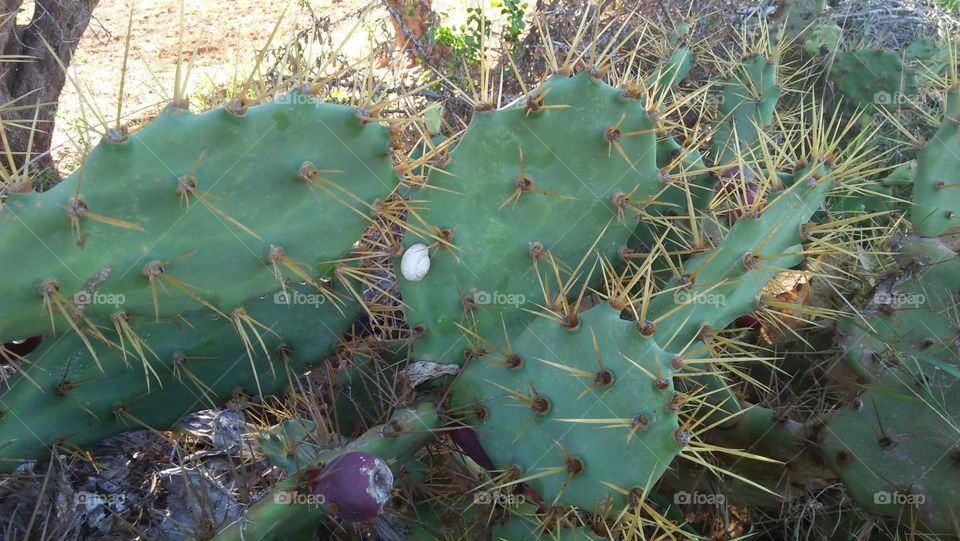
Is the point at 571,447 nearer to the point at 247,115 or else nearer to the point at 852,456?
the point at 852,456

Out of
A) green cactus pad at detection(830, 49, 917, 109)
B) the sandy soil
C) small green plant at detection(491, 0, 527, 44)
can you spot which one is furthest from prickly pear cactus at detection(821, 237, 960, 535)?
the sandy soil

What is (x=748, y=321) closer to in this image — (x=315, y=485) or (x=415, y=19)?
(x=315, y=485)

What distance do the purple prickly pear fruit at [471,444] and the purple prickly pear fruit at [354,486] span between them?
0.77ft

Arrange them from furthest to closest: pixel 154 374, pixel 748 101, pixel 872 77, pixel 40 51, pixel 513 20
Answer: pixel 513 20 → pixel 40 51 → pixel 872 77 → pixel 748 101 → pixel 154 374

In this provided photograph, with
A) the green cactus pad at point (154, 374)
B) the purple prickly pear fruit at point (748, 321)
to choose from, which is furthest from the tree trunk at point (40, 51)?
the purple prickly pear fruit at point (748, 321)

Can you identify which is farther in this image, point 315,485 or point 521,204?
point 521,204

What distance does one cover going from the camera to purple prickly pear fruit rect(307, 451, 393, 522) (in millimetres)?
1468

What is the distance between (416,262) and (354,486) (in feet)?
1.73

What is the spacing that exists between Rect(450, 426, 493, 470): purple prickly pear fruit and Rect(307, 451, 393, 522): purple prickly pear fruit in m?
0.23

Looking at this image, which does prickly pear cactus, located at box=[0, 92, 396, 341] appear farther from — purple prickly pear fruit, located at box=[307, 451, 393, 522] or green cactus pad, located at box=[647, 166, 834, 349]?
green cactus pad, located at box=[647, 166, 834, 349]

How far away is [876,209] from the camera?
118 inches

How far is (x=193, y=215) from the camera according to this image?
1.52m

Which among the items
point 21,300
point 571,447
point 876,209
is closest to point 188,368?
point 21,300

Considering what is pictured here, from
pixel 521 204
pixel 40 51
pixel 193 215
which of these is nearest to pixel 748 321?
pixel 521 204
